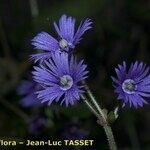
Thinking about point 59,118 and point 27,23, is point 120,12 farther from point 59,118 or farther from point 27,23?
point 59,118

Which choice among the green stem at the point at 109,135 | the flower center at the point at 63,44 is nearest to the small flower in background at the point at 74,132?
the green stem at the point at 109,135

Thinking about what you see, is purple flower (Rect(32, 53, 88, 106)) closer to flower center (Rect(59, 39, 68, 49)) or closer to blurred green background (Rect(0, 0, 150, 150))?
flower center (Rect(59, 39, 68, 49))

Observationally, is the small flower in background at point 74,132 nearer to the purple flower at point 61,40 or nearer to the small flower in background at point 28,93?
the small flower in background at point 28,93

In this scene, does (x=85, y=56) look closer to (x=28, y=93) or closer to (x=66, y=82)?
(x=28, y=93)

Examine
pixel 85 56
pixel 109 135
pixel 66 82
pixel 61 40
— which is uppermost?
pixel 85 56

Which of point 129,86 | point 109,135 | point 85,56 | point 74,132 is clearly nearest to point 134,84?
point 129,86

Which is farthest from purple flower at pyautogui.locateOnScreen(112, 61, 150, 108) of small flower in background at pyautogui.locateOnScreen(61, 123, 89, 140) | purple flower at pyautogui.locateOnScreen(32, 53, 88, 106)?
small flower in background at pyautogui.locateOnScreen(61, 123, 89, 140)

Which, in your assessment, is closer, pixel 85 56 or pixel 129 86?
pixel 129 86
